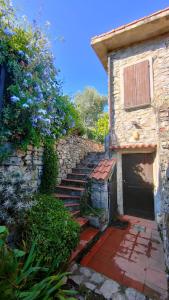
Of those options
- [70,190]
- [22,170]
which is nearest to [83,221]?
[70,190]

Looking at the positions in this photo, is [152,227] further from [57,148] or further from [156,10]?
[156,10]

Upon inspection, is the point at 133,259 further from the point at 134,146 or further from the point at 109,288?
the point at 134,146

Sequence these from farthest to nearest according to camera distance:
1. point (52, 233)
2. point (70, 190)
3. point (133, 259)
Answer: point (70, 190) < point (133, 259) < point (52, 233)

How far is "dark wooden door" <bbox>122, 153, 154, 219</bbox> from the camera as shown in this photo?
4895mm

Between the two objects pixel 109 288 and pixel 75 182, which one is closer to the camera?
pixel 109 288

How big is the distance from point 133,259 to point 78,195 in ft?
6.36

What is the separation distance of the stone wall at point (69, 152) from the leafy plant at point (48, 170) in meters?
0.88

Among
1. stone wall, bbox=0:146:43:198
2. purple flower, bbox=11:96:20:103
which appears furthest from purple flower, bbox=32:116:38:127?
stone wall, bbox=0:146:43:198

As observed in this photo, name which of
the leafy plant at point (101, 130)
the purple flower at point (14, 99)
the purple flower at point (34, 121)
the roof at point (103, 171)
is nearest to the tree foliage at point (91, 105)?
the leafy plant at point (101, 130)

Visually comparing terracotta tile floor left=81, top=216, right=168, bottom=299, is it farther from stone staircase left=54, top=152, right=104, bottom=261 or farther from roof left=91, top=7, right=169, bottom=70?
roof left=91, top=7, right=169, bottom=70

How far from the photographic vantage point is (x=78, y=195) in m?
4.20

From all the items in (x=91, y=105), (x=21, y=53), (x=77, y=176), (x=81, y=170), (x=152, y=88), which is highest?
(x=91, y=105)

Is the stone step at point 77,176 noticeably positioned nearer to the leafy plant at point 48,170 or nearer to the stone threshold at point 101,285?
the leafy plant at point 48,170

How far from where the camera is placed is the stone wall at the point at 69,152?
196 inches
